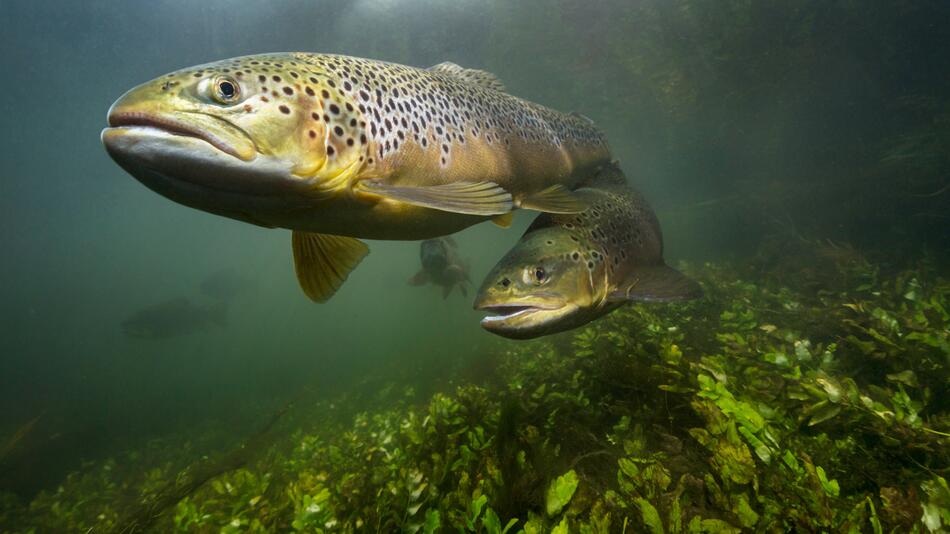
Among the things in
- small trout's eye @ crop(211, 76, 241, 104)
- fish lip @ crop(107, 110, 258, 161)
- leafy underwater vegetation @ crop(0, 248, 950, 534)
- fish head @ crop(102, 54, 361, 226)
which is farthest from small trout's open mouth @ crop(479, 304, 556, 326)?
small trout's eye @ crop(211, 76, 241, 104)

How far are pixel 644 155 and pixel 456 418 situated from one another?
32.2m

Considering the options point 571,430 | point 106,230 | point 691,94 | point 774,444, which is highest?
point 106,230

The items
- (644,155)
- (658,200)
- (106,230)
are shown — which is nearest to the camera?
(644,155)

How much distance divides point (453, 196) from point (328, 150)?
0.70 metres

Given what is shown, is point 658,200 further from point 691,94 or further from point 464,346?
point 464,346

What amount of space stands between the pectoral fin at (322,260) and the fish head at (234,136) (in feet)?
3.10

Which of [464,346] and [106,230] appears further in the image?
[106,230]

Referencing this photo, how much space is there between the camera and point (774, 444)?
1600mm

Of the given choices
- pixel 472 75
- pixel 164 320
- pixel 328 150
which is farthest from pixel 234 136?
pixel 164 320

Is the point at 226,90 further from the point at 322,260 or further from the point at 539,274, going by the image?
the point at 539,274

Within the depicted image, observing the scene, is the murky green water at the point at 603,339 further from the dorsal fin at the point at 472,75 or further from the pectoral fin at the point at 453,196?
the dorsal fin at the point at 472,75

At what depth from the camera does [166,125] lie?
1499 millimetres

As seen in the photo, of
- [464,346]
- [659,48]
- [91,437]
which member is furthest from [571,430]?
[659,48]

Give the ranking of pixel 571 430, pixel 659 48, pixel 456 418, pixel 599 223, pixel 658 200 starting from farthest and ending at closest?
1. pixel 658 200
2. pixel 659 48
3. pixel 599 223
4. pixel 456 418
5. pixel 571 430
